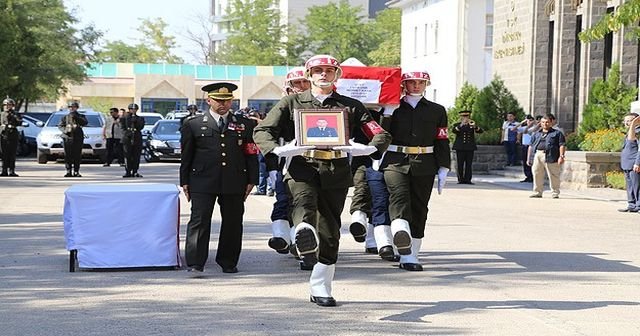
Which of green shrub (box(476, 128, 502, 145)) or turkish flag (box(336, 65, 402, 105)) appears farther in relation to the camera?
green shrub (box(476, 128, 502, 145))

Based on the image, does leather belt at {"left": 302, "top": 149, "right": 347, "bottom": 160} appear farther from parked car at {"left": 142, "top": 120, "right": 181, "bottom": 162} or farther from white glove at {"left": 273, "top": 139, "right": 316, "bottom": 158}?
parked car at {"left": 142, "top": 120, "right": 181, "bottom": 162}

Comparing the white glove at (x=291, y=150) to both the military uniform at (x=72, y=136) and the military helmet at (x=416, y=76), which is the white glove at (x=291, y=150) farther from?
the military uniform at (x=72, y=136)

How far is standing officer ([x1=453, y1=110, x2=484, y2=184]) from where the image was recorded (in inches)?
Result: 1203

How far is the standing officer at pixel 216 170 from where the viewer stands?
464 inches

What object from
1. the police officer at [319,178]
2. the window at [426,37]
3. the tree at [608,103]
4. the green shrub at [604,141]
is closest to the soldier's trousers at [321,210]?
the police officer at [319,178]

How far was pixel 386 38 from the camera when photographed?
3996 inches

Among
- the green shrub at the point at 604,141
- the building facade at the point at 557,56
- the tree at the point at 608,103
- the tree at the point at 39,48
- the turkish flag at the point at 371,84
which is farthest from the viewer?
the tree at the point at 39,48

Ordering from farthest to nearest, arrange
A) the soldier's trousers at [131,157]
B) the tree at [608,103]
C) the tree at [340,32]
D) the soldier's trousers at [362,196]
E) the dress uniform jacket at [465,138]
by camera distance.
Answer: the tree at [340,32] < the tree at [608,103] < the dress uniform jacket at [465,138] < the soldier's trousers at [131,157] < the soldier's trousers at [362,196]

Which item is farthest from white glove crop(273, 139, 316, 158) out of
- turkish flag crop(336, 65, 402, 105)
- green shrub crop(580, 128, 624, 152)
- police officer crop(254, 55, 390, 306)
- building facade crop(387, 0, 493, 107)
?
building facade crop(387, 0, 493, 107)

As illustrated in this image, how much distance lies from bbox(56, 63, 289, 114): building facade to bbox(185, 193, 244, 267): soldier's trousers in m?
74.5

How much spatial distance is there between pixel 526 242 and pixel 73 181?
48.1 feet

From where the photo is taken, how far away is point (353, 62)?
53.3 feet

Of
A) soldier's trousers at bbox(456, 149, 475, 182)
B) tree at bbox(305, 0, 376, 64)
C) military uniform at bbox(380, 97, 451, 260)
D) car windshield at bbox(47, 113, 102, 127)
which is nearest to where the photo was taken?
military uniform at bbox(380, 97, 451, 260)

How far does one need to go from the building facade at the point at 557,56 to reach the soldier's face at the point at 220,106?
922 inches
